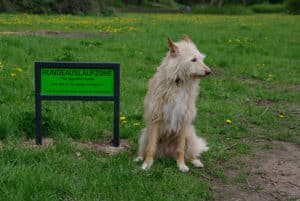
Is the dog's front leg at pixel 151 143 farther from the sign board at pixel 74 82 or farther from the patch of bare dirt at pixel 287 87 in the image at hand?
the patch of bare dirt at pixel 287 87

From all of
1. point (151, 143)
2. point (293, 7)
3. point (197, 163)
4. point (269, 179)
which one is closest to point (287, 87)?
point (197, 163)

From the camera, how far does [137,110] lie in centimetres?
823

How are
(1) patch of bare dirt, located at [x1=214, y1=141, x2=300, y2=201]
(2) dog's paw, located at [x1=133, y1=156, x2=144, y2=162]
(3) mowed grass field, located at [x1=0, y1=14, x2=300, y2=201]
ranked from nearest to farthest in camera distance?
(3) mowed grass field, located at [x1=0, y1=14, x2=300, y2=201] → (1) patch of bare dirt, located at [x1=214, y1=141, x2=300, y2=201] → (2) dog's paw, located at [x1=133, y1=156, x2=144, y2=162]

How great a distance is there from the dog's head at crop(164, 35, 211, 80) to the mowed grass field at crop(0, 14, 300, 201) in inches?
A: 42.5

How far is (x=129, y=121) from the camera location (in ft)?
25.3

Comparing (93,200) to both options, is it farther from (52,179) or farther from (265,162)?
(265,162)

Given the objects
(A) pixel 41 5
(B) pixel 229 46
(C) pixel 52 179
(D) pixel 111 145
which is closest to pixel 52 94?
(D) pixel 111 145

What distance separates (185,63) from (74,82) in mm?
1387

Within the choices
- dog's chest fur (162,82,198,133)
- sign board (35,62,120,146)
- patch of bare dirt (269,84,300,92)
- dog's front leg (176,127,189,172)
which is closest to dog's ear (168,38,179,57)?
dog's chest fur (162,82,198,133)

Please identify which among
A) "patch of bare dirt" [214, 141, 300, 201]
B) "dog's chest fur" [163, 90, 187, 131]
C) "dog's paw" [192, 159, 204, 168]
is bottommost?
"patch of bare dirt" [214, 141, 300, 201]

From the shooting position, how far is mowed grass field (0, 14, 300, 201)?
16.7ft

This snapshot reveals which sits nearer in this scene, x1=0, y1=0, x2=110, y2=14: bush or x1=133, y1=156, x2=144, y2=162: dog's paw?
x1=133, y1=156, x2=144, y2=162: dog's paw

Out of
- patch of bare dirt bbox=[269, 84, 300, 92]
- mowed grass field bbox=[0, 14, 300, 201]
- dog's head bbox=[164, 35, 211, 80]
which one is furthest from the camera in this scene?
patch of bare dirt bbox=[269, 84, 300, 92]

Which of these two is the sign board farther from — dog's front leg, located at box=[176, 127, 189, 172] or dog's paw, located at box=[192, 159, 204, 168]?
dog's paw, located at box=[192, 159, 204, 168]
